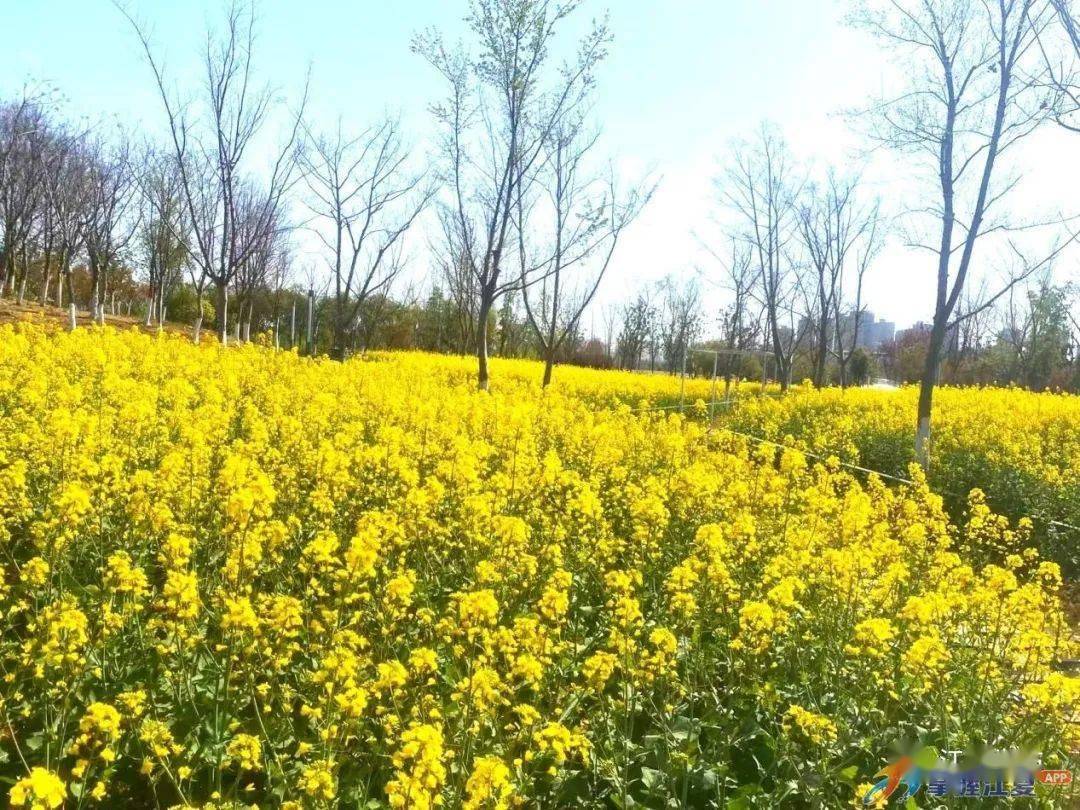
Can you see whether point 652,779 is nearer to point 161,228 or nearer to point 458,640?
point 458,640

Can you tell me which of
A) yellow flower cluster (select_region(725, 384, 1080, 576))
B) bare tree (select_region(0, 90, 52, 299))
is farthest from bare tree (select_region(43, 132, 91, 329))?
yellow flower cluster (select_region(725, 384, 1080, 576))

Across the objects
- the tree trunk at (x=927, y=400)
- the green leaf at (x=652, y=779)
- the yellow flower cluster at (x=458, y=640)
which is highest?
the tree trunk at (x=927, y=400)

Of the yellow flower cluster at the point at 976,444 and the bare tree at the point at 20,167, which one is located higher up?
the bare tree at the point at 20,167

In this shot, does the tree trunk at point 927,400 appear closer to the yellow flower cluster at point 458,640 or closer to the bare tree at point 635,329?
the yellow flower cluster at point 458,640

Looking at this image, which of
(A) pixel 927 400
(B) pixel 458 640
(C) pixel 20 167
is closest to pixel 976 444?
(A) pixel 927 400

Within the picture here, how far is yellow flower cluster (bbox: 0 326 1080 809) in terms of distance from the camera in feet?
9.05

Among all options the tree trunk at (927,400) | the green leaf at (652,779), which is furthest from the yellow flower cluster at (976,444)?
→ the green leaf at (652,779)

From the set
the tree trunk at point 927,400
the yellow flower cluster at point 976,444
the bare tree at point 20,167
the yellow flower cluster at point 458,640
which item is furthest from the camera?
the bare tree at point 20,167

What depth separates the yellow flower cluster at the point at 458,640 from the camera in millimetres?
2760

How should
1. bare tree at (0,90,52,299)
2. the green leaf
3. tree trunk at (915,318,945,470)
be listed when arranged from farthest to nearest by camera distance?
1. bare tree at (0,90,52,299)
2. tree trunk at (915,318,945,470)
3. the green leaf

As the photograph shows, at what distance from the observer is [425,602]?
399 cm

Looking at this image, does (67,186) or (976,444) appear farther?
(67,186)

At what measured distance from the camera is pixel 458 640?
12.3 feet

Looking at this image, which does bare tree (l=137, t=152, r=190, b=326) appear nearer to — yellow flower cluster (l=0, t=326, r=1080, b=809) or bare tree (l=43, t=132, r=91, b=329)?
bare tree (l=43, t=132, r=91, b=329)
